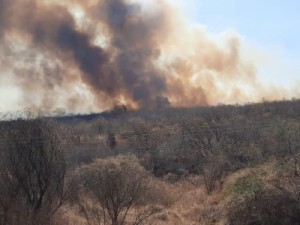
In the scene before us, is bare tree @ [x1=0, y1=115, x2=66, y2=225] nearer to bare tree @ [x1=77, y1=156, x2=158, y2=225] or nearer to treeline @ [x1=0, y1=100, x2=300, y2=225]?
treeline @ [x1=0, y1=100, x2=300, y2=225]

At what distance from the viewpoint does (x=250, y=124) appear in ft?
164

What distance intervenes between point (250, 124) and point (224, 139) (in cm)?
404

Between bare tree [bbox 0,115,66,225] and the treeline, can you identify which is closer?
the treeline

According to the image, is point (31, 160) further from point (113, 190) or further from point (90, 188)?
point (113, 190)

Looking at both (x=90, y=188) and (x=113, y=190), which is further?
(x=90, y=188)

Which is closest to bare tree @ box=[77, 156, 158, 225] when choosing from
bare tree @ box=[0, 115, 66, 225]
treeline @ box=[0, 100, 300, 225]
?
treeline @ box=[0, 100, 300, 225]

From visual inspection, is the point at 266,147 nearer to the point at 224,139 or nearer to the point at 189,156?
the point at 224,139

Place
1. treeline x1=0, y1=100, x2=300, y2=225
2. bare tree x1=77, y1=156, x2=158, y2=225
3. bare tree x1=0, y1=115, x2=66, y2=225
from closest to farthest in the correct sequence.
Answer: treeline x1=0, y1=100, x2=300, y2=225
bare tree x1=0, y1=115, x2=66, y2=225
bare tree x1=77, y1=156, x2=158, y2=225

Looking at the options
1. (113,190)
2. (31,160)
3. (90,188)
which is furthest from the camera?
(90,188)

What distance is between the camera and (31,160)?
2158 centimetres

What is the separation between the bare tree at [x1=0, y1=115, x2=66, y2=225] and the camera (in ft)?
69.6

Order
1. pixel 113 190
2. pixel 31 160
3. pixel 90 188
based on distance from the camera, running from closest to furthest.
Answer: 1. pixel 31 160
2. pixel 113 190
3. pixel 90 188

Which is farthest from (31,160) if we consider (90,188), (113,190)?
(113,190)

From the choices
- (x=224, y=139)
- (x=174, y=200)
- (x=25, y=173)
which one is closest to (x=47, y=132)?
(x=25, y=173)
